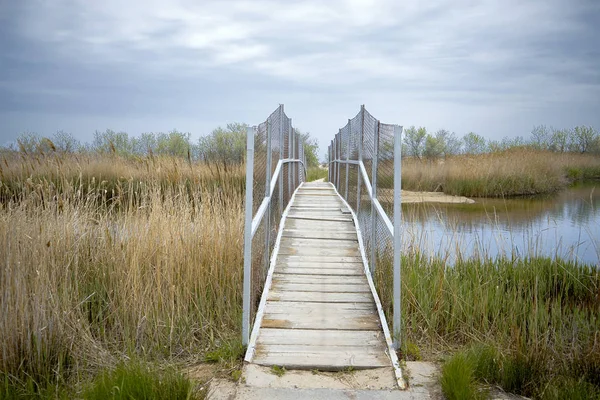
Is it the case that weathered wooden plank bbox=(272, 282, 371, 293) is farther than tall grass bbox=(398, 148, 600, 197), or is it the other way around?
tall grass bbox=(398, 148, 600, 197)

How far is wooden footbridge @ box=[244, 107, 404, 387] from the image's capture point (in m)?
4.12

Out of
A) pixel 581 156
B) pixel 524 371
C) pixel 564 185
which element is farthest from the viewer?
pixel 581 156

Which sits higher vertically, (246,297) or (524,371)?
(246,297)

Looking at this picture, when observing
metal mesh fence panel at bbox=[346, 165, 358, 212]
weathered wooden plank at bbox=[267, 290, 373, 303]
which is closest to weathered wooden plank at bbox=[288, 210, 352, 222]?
metal mesh fence panel at bbox=[346, 165, 358, 212]

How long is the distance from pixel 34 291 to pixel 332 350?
256cm

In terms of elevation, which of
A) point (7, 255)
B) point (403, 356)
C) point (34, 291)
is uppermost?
point (7, 255)

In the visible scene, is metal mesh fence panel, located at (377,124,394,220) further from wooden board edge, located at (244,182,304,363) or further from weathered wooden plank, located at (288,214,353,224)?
weathered wooden plank, located at (288,214,353,224)

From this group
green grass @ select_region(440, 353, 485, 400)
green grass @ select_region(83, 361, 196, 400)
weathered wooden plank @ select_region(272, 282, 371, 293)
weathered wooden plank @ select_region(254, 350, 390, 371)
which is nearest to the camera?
green grass @ select_region(83, 361, 196, 400)

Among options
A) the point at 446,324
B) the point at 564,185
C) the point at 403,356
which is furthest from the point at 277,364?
the point at 564,185

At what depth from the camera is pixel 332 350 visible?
13.9ft

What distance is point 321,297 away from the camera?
5.25 metres

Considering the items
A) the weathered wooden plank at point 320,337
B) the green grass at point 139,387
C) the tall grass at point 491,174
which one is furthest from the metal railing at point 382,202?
the tall grass at point 491,174

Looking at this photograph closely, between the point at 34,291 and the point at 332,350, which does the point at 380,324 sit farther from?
the point at 34,291

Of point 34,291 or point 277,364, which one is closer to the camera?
point 277,364
